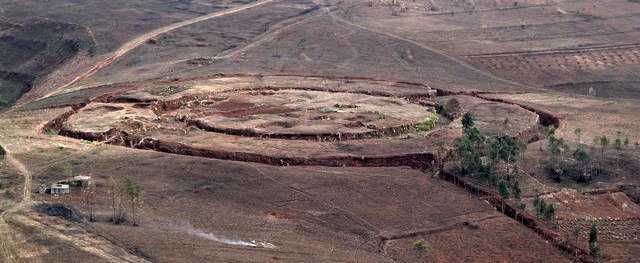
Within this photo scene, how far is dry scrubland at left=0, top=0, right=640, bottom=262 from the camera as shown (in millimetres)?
40312

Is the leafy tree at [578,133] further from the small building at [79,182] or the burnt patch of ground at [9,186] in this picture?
the burnt patch of ground at [9,186]

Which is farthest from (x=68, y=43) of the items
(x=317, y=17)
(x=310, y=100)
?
(x=310, y=100)

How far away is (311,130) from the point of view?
58.7 m

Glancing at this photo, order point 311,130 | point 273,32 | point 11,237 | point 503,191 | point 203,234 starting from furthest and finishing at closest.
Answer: point 273,32, point 311,130, point 503,191, point 203,234, point 11,237

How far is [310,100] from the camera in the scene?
226 feet

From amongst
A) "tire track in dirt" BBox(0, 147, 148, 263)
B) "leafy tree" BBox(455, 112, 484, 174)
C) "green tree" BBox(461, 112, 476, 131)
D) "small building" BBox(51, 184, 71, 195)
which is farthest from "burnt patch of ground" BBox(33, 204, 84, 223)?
"green tree" BBox(461, 112, 476, 131)

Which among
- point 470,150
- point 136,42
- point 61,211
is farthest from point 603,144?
point 136,42

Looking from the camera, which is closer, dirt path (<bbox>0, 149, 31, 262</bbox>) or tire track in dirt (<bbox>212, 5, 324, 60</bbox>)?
dirt path (<bbox>0, 149, 31, 262</bbox>)

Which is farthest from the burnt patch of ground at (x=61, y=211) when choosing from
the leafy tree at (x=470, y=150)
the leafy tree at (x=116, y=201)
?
the leafy tree at (x=470, y=150)

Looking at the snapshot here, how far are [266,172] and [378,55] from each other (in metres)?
42.1

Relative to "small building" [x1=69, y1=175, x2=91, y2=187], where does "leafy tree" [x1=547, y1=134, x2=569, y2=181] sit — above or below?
below

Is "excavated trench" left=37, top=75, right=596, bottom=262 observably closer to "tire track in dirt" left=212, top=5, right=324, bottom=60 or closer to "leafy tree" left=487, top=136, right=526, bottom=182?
"leafy tree" left=487, top=136, right=526, bottom=182

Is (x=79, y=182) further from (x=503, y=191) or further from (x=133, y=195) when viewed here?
(x=503, y=191)

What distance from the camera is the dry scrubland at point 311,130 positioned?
40312mm
